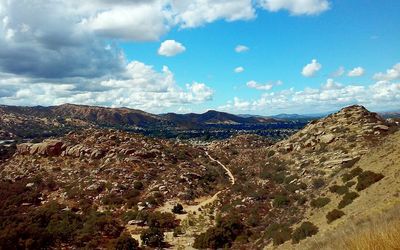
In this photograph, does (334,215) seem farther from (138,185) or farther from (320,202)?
(138,185)

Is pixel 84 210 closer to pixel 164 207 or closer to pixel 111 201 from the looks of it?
pixel 111 201

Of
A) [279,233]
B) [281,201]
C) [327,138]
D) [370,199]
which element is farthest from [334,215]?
[327,138]

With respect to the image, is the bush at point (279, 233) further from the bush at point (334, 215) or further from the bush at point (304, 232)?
the bush at point (334, 215)

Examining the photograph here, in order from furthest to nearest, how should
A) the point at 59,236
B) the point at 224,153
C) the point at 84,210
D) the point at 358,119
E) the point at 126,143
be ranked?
the point at 224,153, the point at 126,143, the point at 358,119, the point at 84,210, the point at 59,236

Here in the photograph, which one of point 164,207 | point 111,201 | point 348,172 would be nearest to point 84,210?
point 111,201

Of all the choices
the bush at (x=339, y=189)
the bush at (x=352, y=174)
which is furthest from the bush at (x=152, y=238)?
the bush at (x=352, y=174)

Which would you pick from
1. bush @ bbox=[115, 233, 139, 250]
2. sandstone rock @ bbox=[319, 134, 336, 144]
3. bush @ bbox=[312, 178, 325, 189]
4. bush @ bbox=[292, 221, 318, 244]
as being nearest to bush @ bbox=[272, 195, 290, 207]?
bush @ bbox=[312, 178, 325, 189]
